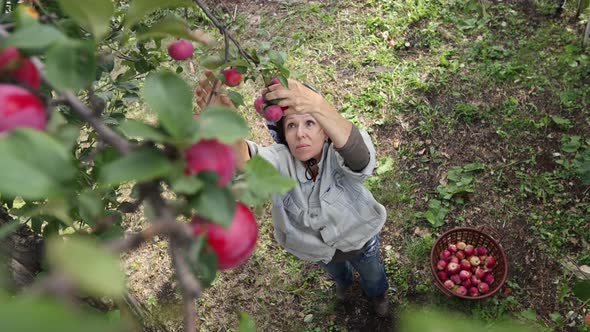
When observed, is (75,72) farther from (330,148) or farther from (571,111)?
(571,111)

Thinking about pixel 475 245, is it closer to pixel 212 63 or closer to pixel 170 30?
pixel 212 63

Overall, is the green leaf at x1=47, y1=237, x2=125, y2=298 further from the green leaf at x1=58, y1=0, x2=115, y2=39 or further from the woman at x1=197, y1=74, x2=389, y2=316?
the woman at x1=197, y1=74, x2=389, y2=316

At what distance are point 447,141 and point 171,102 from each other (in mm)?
2606

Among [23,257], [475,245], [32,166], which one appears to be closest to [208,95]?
[23,257]

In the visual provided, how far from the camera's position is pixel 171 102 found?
581 mm

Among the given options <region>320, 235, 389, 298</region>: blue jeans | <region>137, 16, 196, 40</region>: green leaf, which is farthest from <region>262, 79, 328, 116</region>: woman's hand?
<region>320, 235, 389, 298</region>: blue jeans

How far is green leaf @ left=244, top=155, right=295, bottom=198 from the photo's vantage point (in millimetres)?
617

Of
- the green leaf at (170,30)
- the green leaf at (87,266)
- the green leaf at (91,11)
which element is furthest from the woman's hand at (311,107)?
the green leaf at (87,266)

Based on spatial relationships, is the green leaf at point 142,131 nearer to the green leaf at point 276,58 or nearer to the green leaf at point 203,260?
the green leaf at point 203,260

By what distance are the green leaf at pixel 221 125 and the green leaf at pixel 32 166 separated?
147 millimetres

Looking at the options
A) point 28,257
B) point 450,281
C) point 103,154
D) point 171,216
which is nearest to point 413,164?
point 450,281

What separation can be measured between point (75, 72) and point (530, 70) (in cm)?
314

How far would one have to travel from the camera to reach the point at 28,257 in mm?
1476

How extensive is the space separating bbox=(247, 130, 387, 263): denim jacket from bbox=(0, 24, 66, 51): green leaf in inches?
46.8
